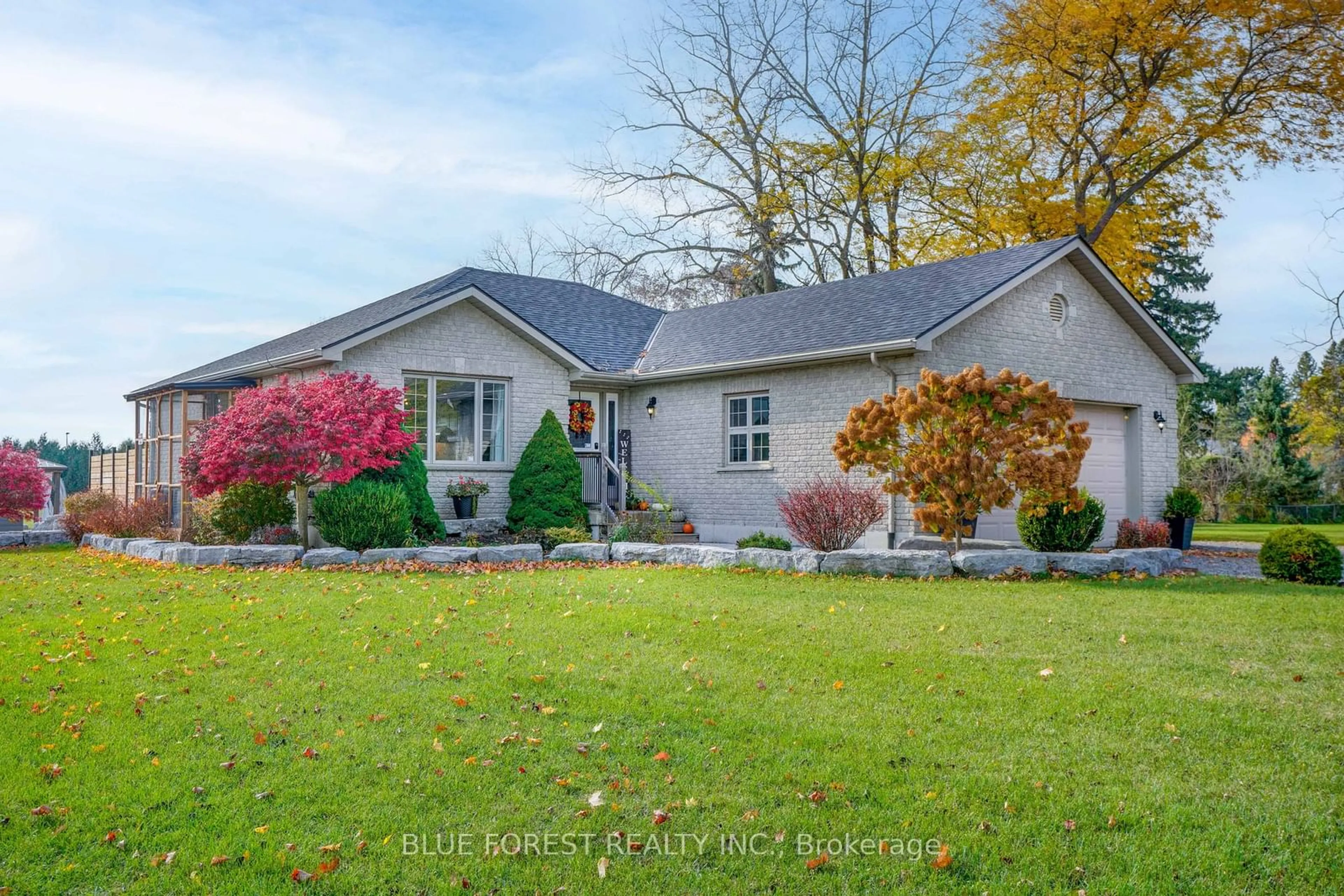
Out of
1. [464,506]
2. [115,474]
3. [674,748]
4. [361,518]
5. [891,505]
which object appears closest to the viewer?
[674,748]

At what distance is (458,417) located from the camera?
16.7 meters

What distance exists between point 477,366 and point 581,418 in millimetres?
2573

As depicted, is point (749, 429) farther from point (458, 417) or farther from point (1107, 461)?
point (1107, 461)

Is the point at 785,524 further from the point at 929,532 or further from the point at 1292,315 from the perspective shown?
the point at 1292,315

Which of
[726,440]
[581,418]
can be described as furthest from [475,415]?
[726,440]

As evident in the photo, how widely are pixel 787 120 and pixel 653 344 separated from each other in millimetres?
11412

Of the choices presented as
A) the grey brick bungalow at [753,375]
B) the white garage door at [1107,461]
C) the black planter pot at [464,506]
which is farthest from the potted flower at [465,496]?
the white garage door at [1107,461]

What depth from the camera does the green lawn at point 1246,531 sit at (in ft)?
67.2

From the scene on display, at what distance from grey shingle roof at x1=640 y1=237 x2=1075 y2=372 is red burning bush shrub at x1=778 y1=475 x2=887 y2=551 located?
2621 millimetres

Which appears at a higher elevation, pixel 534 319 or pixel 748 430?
pixel 534 319

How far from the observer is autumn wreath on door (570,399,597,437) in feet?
59.9

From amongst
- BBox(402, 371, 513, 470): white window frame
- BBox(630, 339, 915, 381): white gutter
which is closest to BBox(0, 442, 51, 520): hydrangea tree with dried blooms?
BBox(402, 371, 513, 470): white window frame

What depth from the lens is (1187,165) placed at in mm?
25109

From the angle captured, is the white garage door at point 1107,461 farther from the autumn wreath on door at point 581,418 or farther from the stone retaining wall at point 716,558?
the autumn wreath on door at point 581,418
